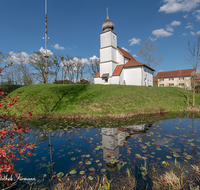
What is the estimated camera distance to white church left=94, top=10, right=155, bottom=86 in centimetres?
2853

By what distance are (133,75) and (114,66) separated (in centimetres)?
549

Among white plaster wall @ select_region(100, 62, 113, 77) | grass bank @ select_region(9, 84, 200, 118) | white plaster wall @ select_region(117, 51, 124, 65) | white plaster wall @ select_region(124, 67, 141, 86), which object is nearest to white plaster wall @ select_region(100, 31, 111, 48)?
white plaster wall @ select_region(117, 51, 124, 65)

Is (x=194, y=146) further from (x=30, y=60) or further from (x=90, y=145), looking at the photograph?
(x=30, y=60)

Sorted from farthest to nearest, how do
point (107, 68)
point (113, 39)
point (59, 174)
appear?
point (107, 68) < point (113, 39) < point (59, 174)

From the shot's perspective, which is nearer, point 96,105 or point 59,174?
point 59,174

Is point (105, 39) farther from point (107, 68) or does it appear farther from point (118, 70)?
point (118, 70)

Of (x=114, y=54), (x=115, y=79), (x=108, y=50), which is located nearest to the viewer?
(x=115, y=79)

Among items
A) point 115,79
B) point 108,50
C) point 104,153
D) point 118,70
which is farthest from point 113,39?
point 104,153

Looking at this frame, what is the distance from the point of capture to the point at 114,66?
30172 mm

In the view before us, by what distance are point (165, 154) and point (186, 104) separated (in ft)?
A: 39.7

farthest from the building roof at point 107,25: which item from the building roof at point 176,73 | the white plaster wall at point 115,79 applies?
the building roof at point 176,73

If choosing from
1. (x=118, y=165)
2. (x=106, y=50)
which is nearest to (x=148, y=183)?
(x=118, y=165)

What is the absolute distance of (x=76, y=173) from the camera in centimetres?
290

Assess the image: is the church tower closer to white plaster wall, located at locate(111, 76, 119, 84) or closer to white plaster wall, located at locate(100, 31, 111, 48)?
white plaster wall, located at locate(100, 31, 111, 48)
